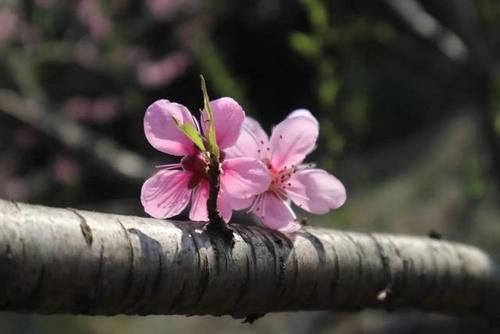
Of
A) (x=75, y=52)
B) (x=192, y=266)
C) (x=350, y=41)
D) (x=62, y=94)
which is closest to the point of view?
(x=192, y=266)

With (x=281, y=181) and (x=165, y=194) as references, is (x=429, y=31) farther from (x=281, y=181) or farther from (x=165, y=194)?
(x=165, y=194)

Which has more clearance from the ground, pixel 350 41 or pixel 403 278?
pixel 350 41

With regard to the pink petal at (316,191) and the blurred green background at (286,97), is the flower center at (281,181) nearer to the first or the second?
the pink petal at (316,191)

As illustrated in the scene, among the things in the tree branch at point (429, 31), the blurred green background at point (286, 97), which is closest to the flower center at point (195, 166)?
the blurred green background at point (286, 97)

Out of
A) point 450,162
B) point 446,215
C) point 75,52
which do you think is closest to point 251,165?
point 446,215

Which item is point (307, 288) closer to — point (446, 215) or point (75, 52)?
point (446, 215)

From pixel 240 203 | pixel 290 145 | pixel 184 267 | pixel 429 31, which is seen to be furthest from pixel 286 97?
pixel 184 267
